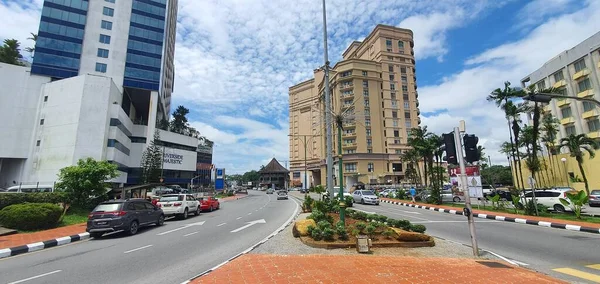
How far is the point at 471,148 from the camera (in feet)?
27.9

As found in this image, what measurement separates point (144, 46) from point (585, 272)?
68.0m

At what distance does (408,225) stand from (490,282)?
496 cm

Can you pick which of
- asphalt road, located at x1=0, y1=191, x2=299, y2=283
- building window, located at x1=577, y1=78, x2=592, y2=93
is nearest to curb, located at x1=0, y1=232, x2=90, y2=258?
asphalt road, located at x1=0, y1=191, x2=299, y2=283

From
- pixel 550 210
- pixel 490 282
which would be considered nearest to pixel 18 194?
pixel 490 282

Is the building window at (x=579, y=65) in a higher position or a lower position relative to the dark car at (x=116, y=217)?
higher

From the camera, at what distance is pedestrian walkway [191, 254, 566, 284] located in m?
5.77

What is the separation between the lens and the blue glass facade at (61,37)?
49.5 meters

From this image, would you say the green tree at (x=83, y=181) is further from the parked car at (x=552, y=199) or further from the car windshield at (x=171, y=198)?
the parked car at (x=552, y=199)

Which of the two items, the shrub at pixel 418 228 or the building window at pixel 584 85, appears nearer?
the shrub at pixel 418 228

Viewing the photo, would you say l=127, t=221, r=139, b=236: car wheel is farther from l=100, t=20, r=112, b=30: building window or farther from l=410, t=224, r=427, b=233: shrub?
l=100, t=20, r=112, b=30: building window

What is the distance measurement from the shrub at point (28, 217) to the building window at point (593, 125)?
5886cm

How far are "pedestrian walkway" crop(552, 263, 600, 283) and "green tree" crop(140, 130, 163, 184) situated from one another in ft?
196

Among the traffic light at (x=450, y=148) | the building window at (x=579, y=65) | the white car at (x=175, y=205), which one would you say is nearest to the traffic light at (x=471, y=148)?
the traffic light at (x=450, y=148)

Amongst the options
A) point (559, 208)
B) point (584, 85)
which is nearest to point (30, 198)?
point (559, 208)
